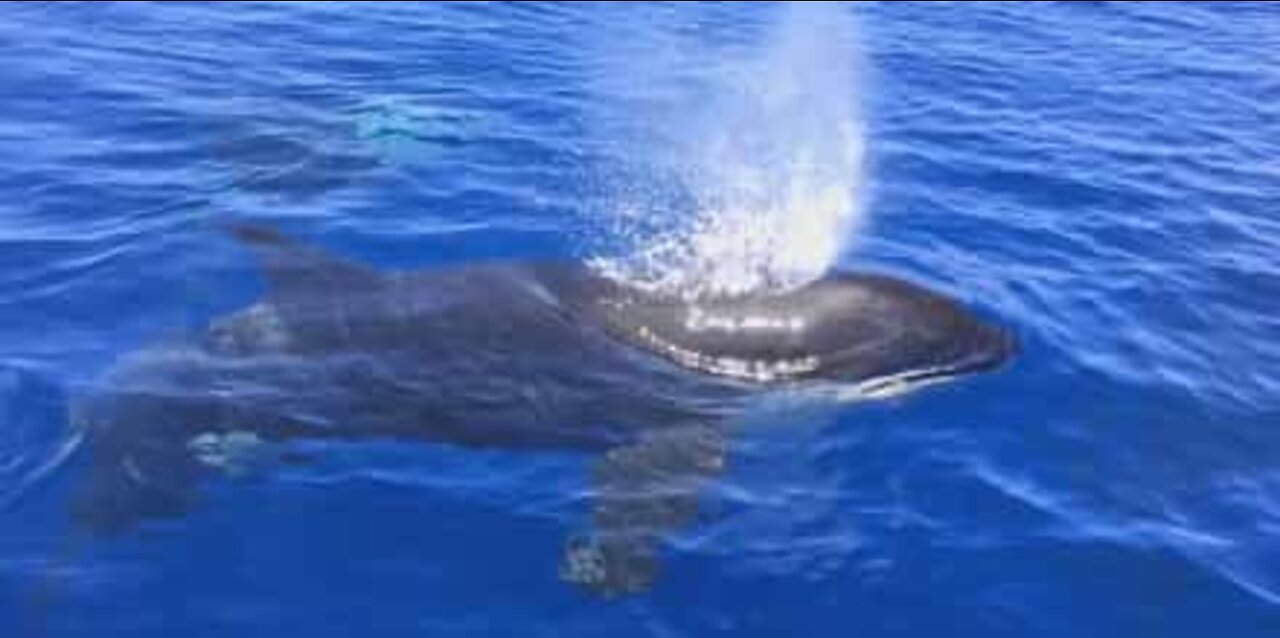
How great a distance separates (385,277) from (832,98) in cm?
1070

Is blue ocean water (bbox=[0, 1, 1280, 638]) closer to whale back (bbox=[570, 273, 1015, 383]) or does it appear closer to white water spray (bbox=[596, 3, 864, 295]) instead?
white water spray (bbox=[596, 3, 864, 295])

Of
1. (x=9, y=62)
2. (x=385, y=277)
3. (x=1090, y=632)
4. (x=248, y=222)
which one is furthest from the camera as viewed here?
(x=9, y=62)

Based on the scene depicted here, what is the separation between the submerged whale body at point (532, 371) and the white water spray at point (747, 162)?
0.59 m

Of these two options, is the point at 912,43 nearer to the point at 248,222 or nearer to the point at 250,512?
the point at 248,222

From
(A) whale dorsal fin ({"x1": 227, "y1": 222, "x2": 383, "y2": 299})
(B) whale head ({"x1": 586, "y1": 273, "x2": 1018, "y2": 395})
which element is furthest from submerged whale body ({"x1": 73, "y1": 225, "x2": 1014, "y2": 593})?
(A) whale dorsal fin ({"x1": 227, "y1": 222, "x2": 383, "y2": 299})

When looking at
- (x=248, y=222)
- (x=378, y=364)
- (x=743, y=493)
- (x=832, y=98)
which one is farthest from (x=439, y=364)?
(x=832, y=98)

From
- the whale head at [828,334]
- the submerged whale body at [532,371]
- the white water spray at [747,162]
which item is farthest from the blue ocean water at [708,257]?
the whale head at [828,334]

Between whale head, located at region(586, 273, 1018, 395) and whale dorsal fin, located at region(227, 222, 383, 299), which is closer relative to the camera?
whale head, located at region(586, 273, 1018, 395)

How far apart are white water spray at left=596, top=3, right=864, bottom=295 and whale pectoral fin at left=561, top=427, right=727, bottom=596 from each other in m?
1.33

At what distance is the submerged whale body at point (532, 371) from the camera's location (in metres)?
12.5

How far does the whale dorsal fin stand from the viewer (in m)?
13.4

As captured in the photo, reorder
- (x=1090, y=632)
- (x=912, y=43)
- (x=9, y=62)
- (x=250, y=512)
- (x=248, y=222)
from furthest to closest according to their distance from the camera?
(x=912, y=43)
(x=9, y=62)
(x=248, y=222)
(x=250, y=512)
(x=1090, y=632)

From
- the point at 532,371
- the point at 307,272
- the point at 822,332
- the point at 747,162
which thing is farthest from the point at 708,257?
the point at 747,162

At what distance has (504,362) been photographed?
41.5 feet
